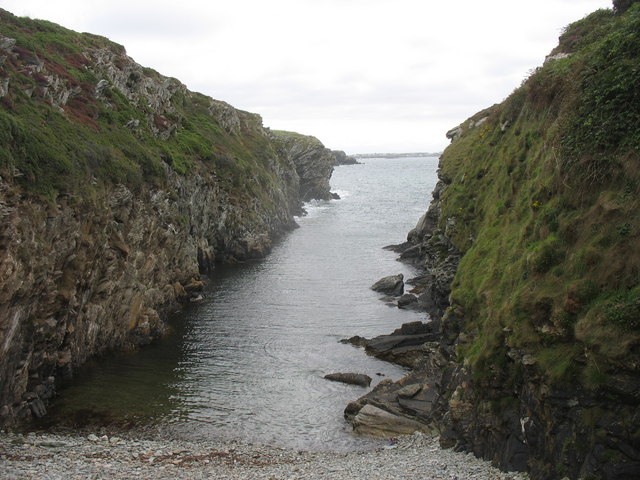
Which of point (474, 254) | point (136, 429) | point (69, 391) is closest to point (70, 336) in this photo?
point (69, 391)

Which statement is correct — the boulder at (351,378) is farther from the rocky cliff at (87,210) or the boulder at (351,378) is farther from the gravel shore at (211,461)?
the rocky cliff at (87,210)

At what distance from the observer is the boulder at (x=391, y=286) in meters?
68.6

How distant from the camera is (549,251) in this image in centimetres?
2306

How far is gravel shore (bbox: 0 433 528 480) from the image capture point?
23969mm

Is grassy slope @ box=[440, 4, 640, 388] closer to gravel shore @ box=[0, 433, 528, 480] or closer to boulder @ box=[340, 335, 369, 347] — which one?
gravel shore @ box=[0, 433, 528, 480]

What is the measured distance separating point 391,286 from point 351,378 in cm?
2853

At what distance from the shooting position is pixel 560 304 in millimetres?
20547

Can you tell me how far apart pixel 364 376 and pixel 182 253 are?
103 feet

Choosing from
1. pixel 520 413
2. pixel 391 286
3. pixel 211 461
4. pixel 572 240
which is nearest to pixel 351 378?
pixel 211 461

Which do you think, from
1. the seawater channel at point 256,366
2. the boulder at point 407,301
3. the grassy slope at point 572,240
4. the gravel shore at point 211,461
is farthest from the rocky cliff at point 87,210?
the grassy slope at point 572,240

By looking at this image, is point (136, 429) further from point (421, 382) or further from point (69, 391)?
point (421, 382)

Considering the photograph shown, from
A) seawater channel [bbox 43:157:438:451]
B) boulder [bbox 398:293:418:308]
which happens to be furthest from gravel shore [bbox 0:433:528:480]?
boulder [bbox 398:293:418:308]

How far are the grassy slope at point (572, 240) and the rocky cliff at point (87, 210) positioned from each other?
2618 cm

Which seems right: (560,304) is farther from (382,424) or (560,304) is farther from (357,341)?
(357,341)
